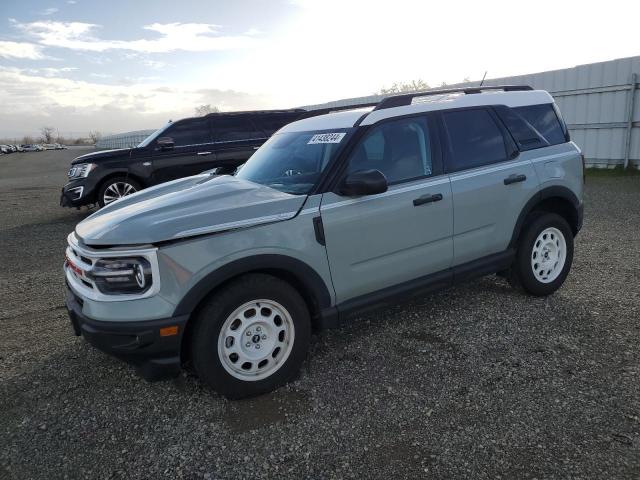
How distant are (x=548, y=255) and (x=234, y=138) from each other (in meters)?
6.79

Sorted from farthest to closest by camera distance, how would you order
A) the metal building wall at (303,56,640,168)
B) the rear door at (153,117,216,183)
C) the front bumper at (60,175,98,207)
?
the metal building wall at (303,56,640,168), the rear door at (153,117,216,183), the front bumper at (60,175,98,207)

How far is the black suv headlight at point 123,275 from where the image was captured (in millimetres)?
2734

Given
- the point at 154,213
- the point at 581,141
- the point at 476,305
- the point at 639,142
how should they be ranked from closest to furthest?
the point at 154,213 → the point at 476,305 → the point at 639,142 → the point at 581,141

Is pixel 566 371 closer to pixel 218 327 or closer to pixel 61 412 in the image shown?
pixel 218 327

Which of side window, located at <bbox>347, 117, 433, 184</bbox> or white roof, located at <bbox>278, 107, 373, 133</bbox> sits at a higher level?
white roof, located at <bbox>278, 107, 373, 133</bbox>

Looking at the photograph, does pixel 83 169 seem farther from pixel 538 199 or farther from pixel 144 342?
pixel 538 199

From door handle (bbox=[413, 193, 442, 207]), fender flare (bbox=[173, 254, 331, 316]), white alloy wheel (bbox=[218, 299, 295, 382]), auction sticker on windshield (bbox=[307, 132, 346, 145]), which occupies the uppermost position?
auction sticker on windshield (bbox=[307, 132, 346, 145])

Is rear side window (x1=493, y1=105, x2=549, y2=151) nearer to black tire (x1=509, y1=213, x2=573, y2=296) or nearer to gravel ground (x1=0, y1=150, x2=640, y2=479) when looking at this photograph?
black tire (x1=509, y1=213, x2=573, y2=296)

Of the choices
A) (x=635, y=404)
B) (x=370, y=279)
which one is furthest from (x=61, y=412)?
(x=635, y=404)

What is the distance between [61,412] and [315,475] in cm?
175

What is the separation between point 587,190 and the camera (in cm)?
1066

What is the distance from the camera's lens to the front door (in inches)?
129

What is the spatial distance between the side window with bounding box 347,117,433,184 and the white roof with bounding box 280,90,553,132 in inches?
3.6

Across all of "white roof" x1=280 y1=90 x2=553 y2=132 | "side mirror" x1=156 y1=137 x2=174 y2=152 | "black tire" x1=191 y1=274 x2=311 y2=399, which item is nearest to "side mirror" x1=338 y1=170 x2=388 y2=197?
"white roof" x1=280 y1=90 x2=553 y2=132
